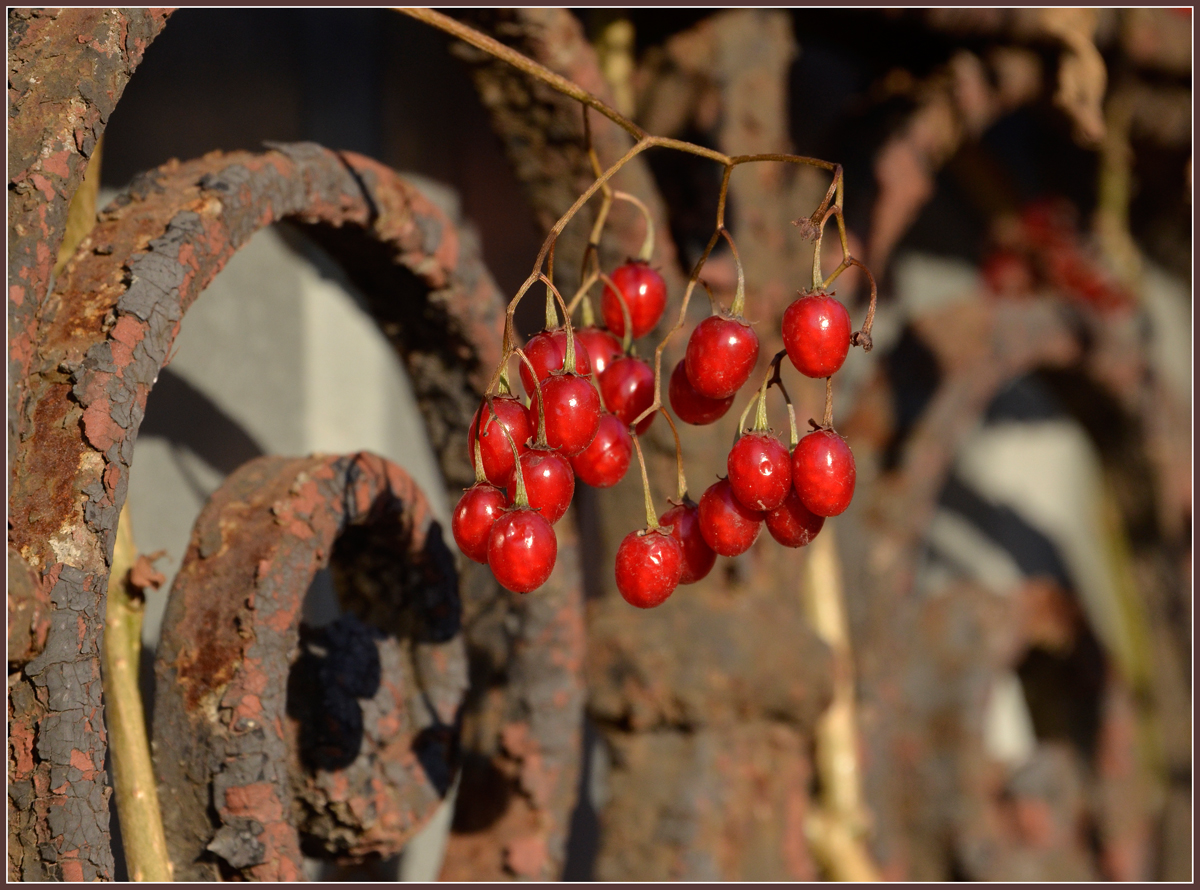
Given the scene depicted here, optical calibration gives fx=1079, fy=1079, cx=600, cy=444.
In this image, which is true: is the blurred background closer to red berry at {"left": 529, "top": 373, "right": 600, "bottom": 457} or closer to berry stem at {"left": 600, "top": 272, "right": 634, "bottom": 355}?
berry stem at {"left": 600, "top": 272, "right": 634, "bottom": 355}

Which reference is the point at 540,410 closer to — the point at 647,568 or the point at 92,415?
the point at 647,568

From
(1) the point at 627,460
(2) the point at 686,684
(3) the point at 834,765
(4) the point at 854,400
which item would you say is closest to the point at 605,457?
(1) the point at 627,460

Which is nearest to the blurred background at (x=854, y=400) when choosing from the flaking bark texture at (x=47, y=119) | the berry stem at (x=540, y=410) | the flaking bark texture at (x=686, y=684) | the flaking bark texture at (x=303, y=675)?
the flaking bark texture at (x=686, y=684)

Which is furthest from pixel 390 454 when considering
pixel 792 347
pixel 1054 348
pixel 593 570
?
pixel 1054 348

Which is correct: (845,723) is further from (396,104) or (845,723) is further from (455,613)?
(396,104)

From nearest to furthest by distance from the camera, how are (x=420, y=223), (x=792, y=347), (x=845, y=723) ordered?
(x=792, y=347), (x=420, y=223), (x=845, y=723)

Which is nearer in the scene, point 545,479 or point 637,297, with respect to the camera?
point 545,479
